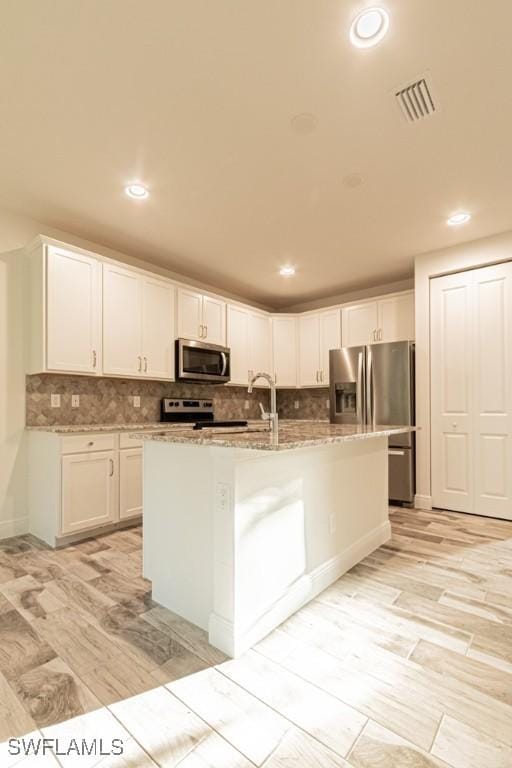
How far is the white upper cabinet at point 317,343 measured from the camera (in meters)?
4.93

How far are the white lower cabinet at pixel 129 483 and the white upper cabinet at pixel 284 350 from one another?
8.30ft

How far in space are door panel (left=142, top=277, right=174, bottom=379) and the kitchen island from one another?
1832 mm

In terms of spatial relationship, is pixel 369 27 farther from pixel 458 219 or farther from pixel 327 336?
pixel 327 336

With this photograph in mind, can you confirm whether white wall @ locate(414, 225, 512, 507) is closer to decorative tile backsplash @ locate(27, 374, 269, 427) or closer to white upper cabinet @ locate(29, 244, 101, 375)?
decorative tile backsplash @ locate(27, 374, 269, 427)

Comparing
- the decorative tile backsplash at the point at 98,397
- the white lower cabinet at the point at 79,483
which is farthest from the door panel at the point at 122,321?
the white lower cabinet at the point at 79,483

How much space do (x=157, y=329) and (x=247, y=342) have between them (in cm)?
145

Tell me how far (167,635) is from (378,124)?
9.48 ft

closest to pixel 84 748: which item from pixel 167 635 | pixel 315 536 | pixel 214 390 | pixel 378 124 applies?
pixel 167 635

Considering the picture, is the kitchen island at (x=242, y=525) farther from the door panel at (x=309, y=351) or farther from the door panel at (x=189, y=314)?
the door panel at (x=309, y=351)

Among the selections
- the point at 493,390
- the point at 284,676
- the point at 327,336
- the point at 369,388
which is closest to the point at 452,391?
the point at 493,390

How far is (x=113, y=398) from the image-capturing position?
373 cm

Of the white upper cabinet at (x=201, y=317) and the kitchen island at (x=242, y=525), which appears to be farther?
the white upper cabinet at (x=201, y=317)

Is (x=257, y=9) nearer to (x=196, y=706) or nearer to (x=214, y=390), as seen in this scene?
(x=196, y=706)

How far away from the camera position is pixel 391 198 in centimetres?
285
